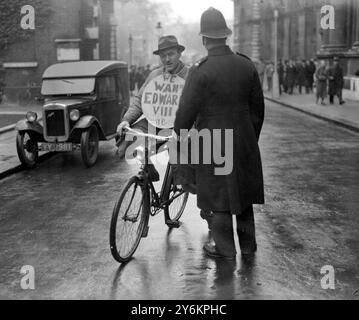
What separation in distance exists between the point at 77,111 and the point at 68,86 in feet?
4.61

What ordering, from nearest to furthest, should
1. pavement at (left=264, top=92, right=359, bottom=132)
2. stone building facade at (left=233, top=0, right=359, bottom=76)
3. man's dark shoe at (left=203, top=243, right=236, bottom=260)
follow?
man's dark shoe at (left=203, top=243, right=236, bottom=260) → pavement at (left=264, top=92, right=359, bottom=132) → stone building facade at (left=233, top=0, right=359, bottom=76)

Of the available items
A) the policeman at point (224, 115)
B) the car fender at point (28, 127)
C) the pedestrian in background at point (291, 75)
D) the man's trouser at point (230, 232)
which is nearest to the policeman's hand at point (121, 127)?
the policeman at point (224, 115)

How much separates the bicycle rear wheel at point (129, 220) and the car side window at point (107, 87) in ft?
23.6

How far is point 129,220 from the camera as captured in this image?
5227 mm

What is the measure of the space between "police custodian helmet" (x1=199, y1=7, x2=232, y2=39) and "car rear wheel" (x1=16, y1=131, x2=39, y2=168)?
6424 mm

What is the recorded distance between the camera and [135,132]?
17.5 feet

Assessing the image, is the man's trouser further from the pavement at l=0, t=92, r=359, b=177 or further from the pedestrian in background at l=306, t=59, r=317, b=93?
the pedestrian in background at l=306, t=59, r=317, b=93

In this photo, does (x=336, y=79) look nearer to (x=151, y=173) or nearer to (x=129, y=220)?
(x=151, y=173)

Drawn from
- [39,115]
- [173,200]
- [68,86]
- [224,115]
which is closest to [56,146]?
[68,86]

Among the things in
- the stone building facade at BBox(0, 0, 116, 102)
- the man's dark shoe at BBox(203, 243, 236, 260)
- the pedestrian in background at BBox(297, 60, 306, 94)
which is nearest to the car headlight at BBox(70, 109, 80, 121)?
the man's dark shoe at BBox(203, 243, 236, 260)

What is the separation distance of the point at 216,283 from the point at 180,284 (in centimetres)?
28

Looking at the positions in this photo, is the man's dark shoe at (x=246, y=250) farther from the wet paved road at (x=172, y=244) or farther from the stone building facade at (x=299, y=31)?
the stone building facade at (x=299, y=31)

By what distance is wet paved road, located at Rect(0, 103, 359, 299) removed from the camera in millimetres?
4672
